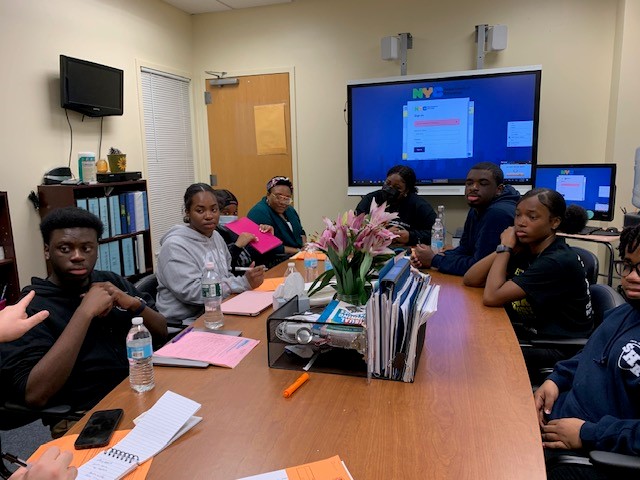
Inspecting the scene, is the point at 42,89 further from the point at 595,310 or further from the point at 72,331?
the point at 595,310

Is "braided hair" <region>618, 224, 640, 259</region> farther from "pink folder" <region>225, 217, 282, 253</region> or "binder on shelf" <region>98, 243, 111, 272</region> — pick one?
"binder on shelf" <region>98, 243, 111, 272</region>

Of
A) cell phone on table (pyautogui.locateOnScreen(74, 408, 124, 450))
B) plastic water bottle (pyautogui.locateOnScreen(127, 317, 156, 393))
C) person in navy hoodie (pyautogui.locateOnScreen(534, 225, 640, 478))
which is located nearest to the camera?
cell phone on table (pyautogui.locateOnScreen(74, 408, 124, 450))

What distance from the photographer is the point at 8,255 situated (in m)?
3.00

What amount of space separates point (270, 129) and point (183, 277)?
312 centimetres

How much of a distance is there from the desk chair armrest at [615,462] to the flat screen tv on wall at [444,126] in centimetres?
337

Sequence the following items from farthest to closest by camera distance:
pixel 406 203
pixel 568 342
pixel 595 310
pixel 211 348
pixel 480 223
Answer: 1. pixel 406 203
2. pixel 480 223
3. pixel 595 310
4. pixel 568 342
5. pixel 211 348

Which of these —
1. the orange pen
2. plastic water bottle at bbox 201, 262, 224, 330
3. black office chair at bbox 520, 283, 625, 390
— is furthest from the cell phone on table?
black office chair at bbox 520, 283, 625, 390

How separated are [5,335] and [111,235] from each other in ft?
9.39

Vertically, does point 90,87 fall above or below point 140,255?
above

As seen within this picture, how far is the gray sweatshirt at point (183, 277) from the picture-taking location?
7.25 feet

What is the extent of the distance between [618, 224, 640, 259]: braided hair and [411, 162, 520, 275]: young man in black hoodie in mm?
962

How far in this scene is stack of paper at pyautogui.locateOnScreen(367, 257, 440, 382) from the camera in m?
1.33

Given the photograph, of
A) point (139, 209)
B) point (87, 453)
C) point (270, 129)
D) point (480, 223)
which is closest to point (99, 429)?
point (87, 453)

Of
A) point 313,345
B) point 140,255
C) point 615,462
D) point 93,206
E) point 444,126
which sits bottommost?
point 140,255
